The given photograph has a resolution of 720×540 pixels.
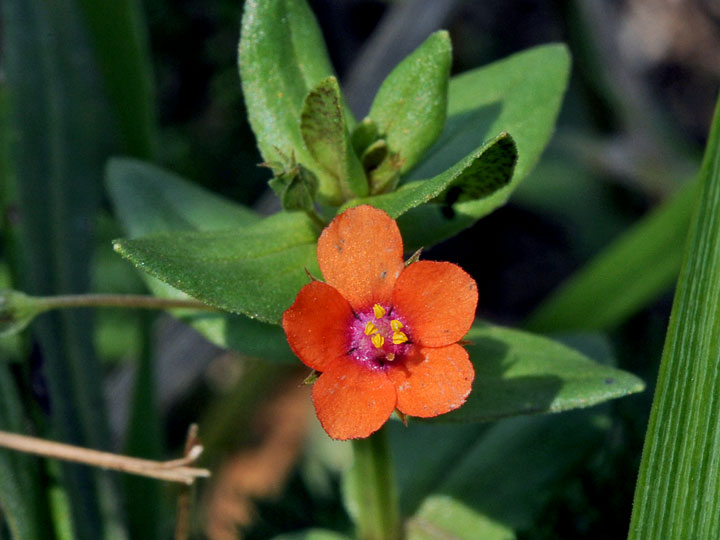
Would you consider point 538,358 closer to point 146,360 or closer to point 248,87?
point 248,87

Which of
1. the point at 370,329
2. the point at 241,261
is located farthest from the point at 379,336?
the point at 241,261

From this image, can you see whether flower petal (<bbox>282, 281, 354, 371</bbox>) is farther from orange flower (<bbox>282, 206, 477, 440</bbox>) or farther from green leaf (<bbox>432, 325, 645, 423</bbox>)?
green leaf (<bbox>432, 325, 645, 423</bbox>)

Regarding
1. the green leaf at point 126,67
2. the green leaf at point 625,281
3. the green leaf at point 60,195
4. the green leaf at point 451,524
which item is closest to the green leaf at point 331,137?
the green leaf at point 451,524

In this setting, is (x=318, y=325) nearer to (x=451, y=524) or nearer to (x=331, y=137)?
(x=331, y=137)

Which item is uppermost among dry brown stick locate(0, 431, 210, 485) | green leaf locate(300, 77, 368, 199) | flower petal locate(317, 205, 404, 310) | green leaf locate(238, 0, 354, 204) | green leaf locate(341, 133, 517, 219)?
green leaf locate(238, 0, 354, 204)

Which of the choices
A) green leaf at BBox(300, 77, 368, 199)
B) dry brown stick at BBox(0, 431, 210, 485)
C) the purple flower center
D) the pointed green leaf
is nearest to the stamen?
the purple flower center

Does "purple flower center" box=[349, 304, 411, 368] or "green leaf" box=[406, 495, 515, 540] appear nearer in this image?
"purple flower center" box=[349, 304, 411, 368]
